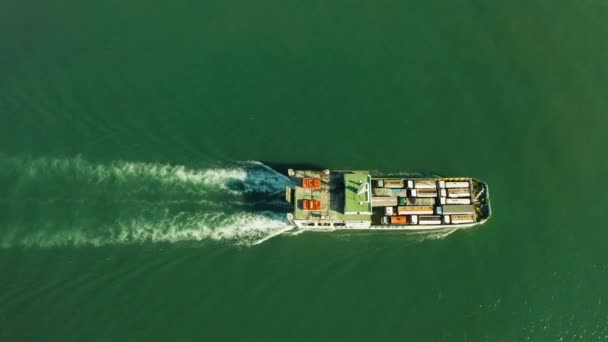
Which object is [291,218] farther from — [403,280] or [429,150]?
[429,150]

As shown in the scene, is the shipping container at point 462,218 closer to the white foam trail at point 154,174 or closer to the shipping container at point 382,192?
the shipping container at point 382,192

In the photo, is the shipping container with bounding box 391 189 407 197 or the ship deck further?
the shipping container with bounding box 391 189 407 197

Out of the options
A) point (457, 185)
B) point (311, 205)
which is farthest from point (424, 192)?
point (311, 205)

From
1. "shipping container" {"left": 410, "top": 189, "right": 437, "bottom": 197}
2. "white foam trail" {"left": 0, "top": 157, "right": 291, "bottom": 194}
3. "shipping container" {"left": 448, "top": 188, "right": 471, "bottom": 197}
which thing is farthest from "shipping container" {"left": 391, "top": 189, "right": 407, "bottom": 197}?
"white foam trail" {"left": 0, "top": 157, "right": 291, "bottom": 194}

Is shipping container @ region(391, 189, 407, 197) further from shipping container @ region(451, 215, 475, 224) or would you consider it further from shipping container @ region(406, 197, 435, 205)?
shipping container @ region(451, 215, 475, 224)

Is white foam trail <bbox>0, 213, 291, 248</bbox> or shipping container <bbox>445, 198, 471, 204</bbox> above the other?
shipping container <bbox>445, 198, 471, 204</bbox>

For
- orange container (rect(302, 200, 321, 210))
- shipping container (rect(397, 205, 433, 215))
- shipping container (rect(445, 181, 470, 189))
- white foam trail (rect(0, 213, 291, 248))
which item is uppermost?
shipping container (rect(445, 181, 470, 189))

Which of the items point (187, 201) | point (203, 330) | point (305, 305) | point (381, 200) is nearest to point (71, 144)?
point (187, 201)
